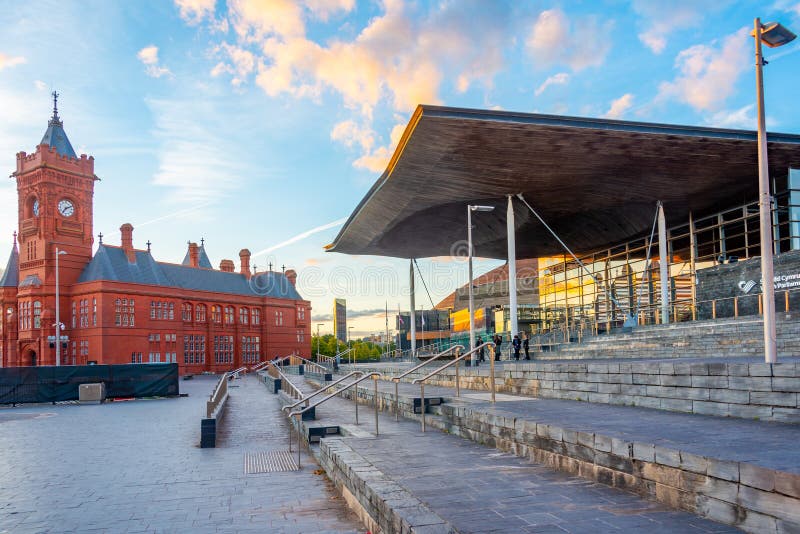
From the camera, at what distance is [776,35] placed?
389 inches

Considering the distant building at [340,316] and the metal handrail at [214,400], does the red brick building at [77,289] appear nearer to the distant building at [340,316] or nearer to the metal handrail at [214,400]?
the metal handrail at [214,400]

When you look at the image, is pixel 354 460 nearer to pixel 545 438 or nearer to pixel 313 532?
pixel 313 532

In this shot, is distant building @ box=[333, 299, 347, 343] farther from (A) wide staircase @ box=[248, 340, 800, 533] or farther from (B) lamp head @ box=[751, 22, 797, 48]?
(B) lamp head @ box=[751, 22, 797, 48]

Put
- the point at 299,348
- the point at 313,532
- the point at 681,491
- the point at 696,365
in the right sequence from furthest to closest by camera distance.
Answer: the point at 299,348 → the point at 696,365 → the point at 313,532 → the point at 681,491

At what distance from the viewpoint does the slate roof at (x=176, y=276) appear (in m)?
62.9

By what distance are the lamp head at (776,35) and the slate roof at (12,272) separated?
239 ft

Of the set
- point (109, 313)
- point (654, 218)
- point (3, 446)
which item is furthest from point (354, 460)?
point (109, 313)

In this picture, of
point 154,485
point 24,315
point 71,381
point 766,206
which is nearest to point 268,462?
point 154,485

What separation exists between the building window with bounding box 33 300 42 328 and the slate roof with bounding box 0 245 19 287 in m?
6.08

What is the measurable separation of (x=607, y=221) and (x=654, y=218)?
3.53m

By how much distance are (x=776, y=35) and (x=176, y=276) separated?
240ft

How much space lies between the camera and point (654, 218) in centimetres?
3122

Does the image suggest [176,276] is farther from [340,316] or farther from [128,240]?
[340,316]

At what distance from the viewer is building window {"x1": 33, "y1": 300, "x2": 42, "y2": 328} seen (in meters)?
61.0
